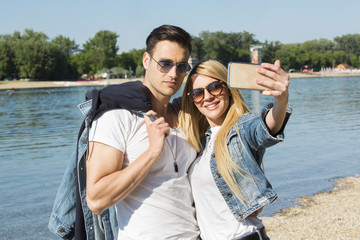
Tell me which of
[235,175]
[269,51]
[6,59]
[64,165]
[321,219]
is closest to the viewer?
[235,175]

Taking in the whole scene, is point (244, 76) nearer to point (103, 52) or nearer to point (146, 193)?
point (146, 193)

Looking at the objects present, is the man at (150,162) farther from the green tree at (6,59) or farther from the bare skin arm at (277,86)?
the green tree at (6,59)

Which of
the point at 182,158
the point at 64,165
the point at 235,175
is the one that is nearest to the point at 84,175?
the point at 182,158

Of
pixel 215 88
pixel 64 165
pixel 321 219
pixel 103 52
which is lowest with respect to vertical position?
pixel 64 165

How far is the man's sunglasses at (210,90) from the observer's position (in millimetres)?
2834

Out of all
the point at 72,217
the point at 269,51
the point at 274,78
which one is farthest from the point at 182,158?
the point at 269,51

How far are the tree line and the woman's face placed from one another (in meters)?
93.6

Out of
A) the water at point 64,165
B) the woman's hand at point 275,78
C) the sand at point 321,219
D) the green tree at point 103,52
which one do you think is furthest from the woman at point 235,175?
the green tree at point 103,52

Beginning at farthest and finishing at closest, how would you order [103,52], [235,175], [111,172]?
1. [103,52]
2. [235,175]
3. [111,172]

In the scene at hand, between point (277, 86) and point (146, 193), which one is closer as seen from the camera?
point (277, 86)

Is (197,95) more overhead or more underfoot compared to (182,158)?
more overhead

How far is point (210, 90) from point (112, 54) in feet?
380

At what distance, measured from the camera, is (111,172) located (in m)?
2.26

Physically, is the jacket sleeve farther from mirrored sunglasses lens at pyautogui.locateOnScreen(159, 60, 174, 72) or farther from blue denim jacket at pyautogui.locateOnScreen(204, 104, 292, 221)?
mirrored sunglasses lens at pyautogui.locateOnScreen(159, 60, 174, 72)
